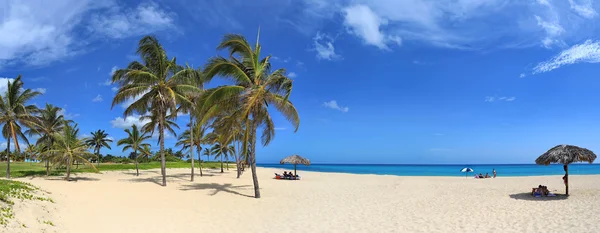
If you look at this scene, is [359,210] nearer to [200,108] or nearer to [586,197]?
[200,108]

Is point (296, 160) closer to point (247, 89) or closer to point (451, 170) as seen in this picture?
point (247, 89)

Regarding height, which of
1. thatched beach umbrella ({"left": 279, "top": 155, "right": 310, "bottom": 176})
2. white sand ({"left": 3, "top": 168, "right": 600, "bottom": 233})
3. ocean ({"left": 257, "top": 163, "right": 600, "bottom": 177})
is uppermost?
thatched beach umbrella ({"left": 279, "top": 155, "right": 310, "bottom": 176})

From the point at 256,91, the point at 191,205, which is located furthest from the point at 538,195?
the point at 191,205

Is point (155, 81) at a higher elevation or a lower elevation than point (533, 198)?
higher

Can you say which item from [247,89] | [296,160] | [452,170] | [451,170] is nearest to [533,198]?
[247,89]

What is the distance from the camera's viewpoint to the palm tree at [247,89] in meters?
13.4

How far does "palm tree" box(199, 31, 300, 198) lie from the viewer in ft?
44.0

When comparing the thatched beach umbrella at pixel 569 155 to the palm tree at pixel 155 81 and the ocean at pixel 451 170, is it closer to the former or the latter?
the palm tree at pixel 155 81


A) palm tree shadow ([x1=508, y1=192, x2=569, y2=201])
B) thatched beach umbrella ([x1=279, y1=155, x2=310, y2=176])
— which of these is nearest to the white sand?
palm tree shadow ([x1=508, y1=192, x2=569, y2=201])

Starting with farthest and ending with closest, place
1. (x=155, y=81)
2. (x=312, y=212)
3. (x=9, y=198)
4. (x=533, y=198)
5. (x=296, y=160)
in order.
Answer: (x=296, y=160) < (x=155, y=81) < (x=533, y=198) < (x=312, y=212) < (x=9, y=198)

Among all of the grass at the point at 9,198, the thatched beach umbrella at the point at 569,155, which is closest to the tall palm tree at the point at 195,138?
the grass at the point at 9,198

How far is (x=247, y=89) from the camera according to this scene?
13.7 m

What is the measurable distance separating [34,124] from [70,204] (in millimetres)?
13615

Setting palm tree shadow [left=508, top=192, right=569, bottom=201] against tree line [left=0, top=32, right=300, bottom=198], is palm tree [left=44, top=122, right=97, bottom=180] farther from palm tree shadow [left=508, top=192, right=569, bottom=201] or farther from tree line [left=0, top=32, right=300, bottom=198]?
palm tree shadow [left=508, top=192, right=569, bottom=201]
